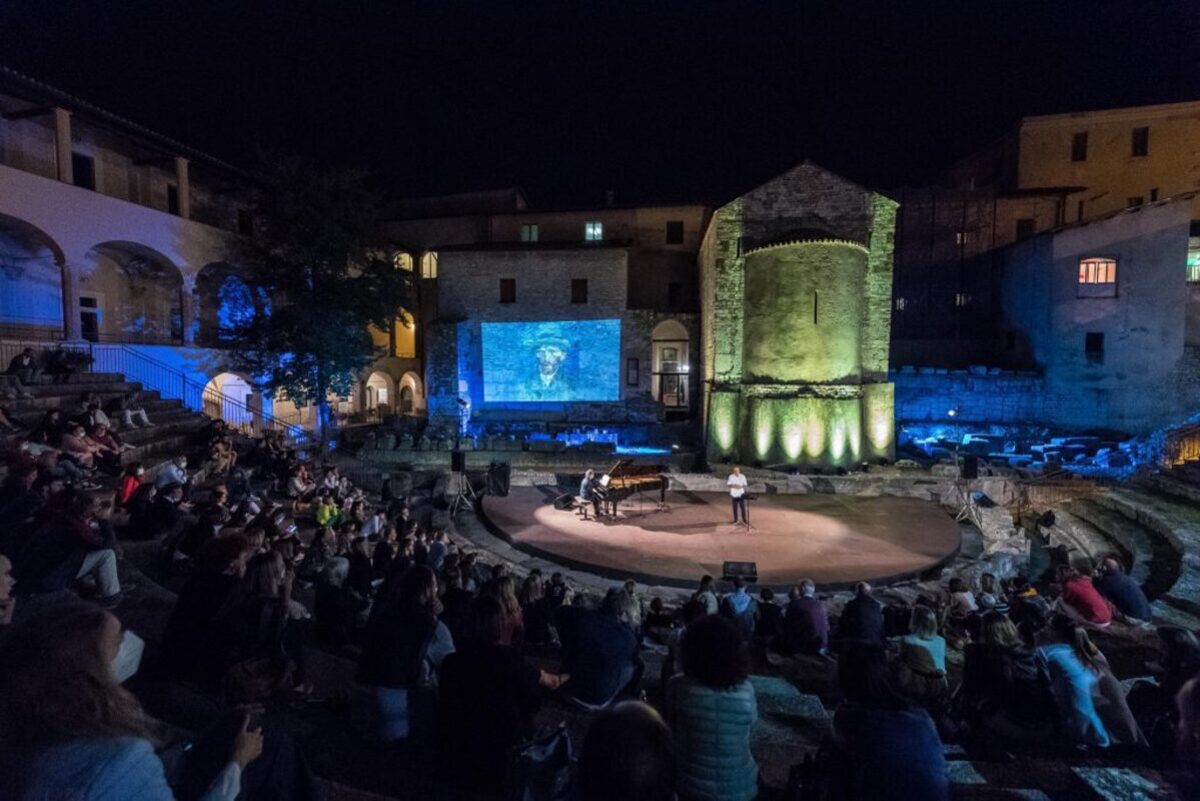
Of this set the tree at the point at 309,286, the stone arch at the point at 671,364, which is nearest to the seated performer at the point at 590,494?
the tree at the point at 309,286

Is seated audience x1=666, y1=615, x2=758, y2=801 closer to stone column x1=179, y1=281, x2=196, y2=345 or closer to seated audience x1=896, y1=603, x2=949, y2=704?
seated audience x1=896, y1=603, x2=949, y2=704

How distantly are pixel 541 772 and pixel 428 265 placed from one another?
30.1 metres

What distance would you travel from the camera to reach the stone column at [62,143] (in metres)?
16.2

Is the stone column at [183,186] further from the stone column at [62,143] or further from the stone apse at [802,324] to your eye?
the stone apse at [802,324]

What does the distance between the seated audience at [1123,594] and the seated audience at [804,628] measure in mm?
3922

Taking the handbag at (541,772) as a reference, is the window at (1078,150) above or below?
above

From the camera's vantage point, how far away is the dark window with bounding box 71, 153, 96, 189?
60.4ft

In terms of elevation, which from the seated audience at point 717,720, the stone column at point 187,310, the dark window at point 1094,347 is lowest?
the seated audience at point 717,720

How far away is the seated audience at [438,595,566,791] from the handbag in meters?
0.24

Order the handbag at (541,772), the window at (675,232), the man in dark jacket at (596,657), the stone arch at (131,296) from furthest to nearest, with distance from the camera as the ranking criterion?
the window at (675,232), the stone arch at (131,296), the man in dark jacket at (596,657), the handbag at (541,772)

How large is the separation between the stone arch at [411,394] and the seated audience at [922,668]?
28.9 metres

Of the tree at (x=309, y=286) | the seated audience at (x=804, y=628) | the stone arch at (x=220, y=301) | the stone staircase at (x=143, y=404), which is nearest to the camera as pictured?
the seated audience at (x=804, y=628)

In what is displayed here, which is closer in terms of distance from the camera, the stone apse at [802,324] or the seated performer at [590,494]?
the seated performer at [590,494]

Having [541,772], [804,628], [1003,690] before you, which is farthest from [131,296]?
[1003,690]
